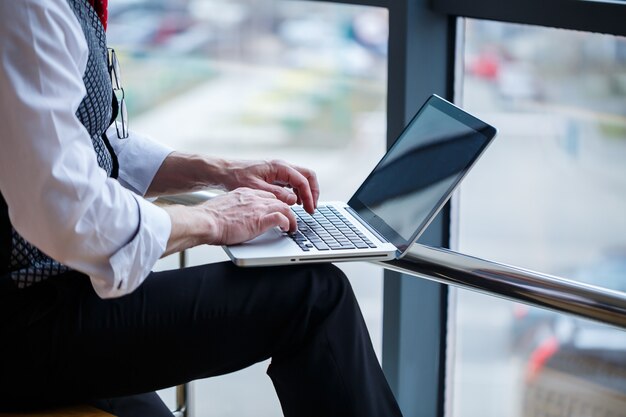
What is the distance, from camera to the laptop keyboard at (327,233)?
3.86 feet

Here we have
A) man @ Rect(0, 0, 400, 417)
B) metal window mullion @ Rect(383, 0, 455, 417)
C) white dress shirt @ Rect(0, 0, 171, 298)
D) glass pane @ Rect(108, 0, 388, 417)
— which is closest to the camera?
white dress shirt @ Rect(0, 0, 171, 298)

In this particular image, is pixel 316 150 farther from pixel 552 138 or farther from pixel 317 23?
pixel 552 138

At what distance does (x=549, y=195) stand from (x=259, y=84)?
5084 mm

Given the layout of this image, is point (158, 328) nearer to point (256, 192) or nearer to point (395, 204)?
point (256, 192)

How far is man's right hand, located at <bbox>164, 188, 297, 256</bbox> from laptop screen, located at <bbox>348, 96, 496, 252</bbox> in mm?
176

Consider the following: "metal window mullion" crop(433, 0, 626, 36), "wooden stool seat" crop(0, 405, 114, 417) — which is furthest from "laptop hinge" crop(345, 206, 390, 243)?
"metal window mullion" crop(433, 0, 626, 36)

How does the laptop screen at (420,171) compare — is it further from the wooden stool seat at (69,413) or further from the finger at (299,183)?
the wooden stool seat at (69,413)

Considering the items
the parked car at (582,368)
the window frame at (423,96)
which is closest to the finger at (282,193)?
the window frame at (423,96)

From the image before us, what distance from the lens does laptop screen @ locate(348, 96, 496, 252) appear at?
48.6 inches

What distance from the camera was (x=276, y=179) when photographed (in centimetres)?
140

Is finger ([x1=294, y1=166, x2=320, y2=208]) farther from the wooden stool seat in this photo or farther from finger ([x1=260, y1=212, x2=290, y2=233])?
the wooden stool seat

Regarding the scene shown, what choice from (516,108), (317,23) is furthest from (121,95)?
(317,23)

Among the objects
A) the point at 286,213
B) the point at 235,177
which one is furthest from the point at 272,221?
the point at 235,177

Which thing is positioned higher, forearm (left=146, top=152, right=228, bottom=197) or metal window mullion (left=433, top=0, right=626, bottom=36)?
metal window mullion (left=433, top=0, right=626, bottom=36)
